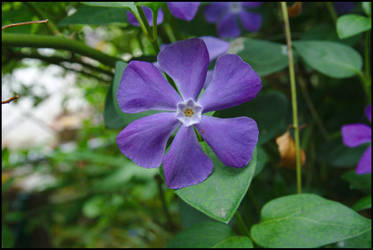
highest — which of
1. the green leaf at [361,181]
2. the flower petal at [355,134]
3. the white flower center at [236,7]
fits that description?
the white flower center at [236,7]

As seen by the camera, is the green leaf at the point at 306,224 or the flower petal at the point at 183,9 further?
the flower petal at the point at 183,9

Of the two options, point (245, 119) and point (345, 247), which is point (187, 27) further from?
point (345, 247)

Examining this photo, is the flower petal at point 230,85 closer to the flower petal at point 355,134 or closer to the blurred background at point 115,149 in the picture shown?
the blurred background at point 115,149

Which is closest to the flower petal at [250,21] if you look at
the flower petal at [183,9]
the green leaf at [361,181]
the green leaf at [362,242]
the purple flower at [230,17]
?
the purple flower at [230,17]

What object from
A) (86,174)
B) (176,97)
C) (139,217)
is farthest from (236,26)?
(86,174)

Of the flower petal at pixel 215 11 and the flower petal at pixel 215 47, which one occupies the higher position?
the flower petal at pixel 215 11

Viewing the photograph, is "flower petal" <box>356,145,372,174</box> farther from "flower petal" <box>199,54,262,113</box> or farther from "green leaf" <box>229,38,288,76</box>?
"flower petal" <box>199,54,262,113</box>

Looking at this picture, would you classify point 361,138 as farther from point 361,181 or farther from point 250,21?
point 250,21

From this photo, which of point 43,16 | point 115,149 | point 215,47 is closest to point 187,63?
point 215,47
